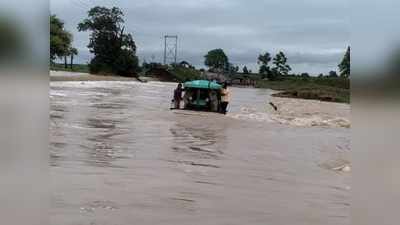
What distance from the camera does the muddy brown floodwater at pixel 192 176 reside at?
324cm

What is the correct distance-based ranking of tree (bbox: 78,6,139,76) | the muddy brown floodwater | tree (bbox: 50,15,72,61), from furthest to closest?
tree (bbox: 78,6,139,76) < the muddy brown floodwater < tree (bbox: 50,15,72,61)

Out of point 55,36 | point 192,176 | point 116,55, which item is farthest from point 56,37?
point 116,55

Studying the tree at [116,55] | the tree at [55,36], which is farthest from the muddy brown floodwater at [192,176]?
the tree at [116,55]

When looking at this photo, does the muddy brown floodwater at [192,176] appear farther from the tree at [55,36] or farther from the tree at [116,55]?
the tree at [116,55]

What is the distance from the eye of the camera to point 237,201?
3859 millimetres

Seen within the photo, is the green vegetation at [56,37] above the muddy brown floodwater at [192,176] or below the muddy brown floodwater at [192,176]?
above

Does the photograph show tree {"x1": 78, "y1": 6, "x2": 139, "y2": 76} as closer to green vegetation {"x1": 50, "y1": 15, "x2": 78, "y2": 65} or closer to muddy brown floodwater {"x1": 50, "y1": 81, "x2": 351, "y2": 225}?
muddy brown floodwater {"x1": 50, "y1": 81, "x2": 351, "y2": 225}

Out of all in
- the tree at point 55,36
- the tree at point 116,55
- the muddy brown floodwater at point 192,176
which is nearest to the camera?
the tree at point 55,36

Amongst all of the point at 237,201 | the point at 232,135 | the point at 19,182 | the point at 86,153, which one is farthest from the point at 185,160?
the point at 19,182

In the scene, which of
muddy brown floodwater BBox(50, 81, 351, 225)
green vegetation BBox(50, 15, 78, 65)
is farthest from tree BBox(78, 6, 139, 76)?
green vegetation BBox(50, 15, 78, 65)

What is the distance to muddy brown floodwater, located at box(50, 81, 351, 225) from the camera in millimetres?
3242

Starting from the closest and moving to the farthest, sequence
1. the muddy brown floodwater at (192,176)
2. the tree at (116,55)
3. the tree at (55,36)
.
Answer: the tree at (55,36)
the muddy brown floodwater at (192,176)
the tree at (116,55)

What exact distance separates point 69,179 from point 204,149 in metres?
3.54

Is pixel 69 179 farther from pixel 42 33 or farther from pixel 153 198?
pixel 42 33
